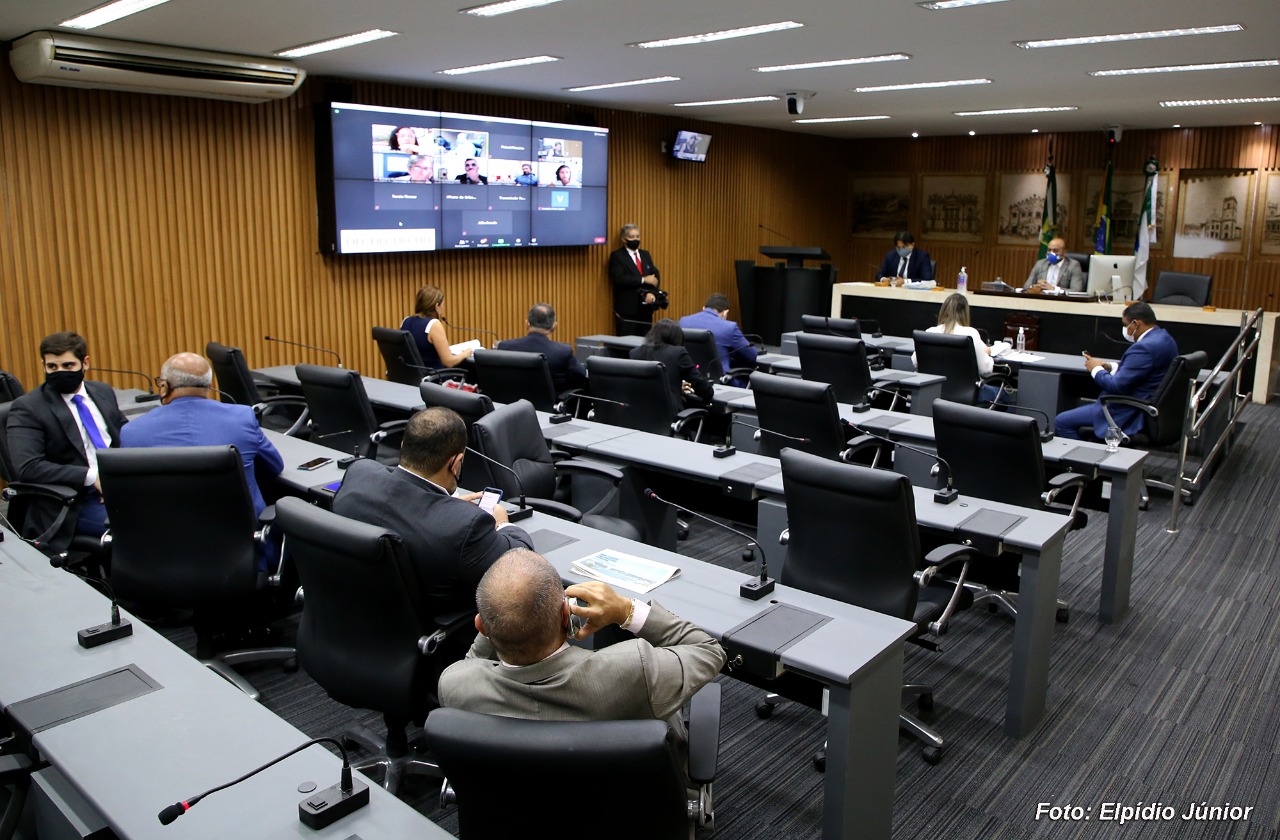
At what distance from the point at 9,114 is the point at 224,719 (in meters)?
6.25

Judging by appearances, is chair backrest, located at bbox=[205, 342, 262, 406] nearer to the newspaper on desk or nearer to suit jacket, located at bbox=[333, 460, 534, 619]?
suit jacket, located at bbox=[333, 460, 534, 619]

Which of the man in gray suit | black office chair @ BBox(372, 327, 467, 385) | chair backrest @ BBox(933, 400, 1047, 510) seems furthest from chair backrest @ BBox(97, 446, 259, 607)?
black office chair @ BBox(372, 327, 467, 385)

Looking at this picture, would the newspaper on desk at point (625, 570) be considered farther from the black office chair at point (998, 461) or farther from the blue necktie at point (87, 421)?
the blue necktie at point (87, 421)

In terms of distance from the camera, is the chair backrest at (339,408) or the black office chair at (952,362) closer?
the chair backrest at (339,408)

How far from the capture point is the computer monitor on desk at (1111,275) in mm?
9742

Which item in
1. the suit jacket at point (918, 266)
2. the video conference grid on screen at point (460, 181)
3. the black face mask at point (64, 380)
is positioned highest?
the video conference grid on screen at point (460, 181)

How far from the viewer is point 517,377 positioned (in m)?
5.99

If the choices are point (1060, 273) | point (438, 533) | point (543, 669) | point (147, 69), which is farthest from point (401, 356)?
point (1060, 273)

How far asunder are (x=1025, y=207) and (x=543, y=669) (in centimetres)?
1411

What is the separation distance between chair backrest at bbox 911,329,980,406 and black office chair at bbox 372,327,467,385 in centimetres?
341

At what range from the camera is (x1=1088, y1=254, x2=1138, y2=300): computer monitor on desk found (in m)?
9.74

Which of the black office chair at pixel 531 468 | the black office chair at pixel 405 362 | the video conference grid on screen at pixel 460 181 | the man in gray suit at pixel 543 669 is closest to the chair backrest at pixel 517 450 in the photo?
the black office chair at pixel 531 468

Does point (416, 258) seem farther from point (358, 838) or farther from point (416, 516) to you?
point (358, 838)

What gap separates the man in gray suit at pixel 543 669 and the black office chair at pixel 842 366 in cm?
471
